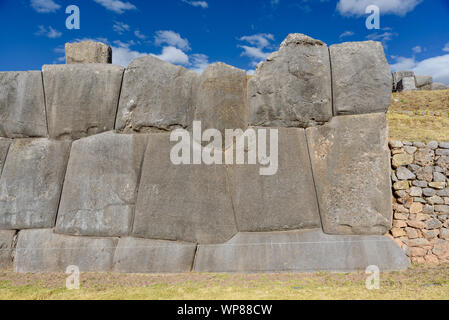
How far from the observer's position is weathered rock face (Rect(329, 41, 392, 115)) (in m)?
3.92

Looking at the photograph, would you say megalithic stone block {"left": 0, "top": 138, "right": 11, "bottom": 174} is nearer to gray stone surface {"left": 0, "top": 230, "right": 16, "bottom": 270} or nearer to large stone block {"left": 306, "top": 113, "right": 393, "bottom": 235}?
gray stone surface {"left": 0, "top": 230, "right": 16, "bottom": 270}

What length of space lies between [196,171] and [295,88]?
1773 mm

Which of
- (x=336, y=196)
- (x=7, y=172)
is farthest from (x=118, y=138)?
(x=336, y=196)

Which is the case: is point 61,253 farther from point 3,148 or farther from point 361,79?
point 361,79

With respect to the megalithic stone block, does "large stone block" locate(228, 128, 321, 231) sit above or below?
below

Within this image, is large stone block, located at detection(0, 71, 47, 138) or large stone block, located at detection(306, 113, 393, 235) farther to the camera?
large stone block, located at detection(0, 71, 47, 138)

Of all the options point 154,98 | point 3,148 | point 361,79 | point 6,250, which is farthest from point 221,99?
point 6,250

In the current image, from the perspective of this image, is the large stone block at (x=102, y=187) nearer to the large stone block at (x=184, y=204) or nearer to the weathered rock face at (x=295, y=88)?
the large stone block at (x=184, y=204)

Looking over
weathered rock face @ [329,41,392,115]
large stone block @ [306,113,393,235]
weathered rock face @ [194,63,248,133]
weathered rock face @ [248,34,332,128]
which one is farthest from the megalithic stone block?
weathered rock face @ [329,41,392,115]

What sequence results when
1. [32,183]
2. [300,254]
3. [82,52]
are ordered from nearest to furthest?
[300,254]
[32,183]
[82,52]

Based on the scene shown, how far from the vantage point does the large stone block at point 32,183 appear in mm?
4096

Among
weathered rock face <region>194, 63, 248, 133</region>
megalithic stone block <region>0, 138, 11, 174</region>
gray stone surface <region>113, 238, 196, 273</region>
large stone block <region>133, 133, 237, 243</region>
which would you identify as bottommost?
gray stone surface <region>113, 238, 196, 273</region>

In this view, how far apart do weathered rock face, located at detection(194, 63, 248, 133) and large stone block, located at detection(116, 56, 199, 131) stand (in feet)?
0.60

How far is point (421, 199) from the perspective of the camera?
160 inches
